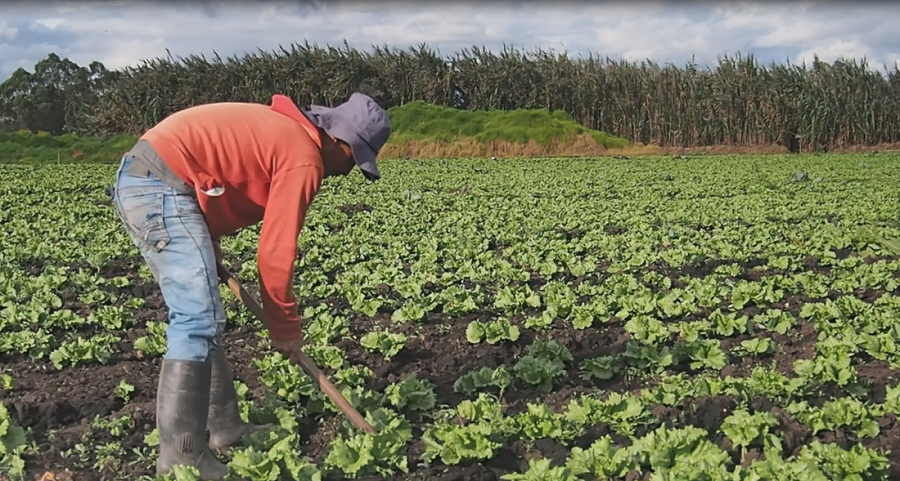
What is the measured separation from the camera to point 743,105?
30.4 m

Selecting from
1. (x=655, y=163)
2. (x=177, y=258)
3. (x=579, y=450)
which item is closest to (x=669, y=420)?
(x=579, y=450)

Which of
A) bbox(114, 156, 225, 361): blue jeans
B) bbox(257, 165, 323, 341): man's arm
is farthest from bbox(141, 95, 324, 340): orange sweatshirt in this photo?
bbox(114, 156, 225, 361): blue jeans

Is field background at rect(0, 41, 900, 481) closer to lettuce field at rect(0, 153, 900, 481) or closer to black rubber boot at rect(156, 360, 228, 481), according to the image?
lettuce field at rect(0, 153, 900, 481)

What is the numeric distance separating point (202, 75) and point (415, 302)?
29140 mm

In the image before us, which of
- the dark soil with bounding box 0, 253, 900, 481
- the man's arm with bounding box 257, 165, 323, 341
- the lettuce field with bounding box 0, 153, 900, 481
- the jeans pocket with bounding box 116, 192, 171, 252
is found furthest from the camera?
the dark soil with bounding box 0, 253, 900, 481

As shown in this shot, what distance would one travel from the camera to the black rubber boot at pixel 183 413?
3422 mm

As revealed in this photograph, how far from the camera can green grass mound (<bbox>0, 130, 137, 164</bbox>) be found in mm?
25094

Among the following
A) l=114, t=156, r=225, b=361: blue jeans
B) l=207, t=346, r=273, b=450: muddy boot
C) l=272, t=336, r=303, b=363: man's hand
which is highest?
l=114, t=156, r=225, b=361: blue jeans

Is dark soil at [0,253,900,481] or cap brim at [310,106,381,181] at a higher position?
cap brim at [310,106,381,181]

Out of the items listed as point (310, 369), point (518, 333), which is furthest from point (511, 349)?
point (310, 369)

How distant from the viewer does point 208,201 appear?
3561mm

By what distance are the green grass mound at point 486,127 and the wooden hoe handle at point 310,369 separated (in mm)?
24762

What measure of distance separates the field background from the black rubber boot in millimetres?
152

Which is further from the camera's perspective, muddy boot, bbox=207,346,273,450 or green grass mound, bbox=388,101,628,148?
green grass mound, bbox=388,101,628,148
